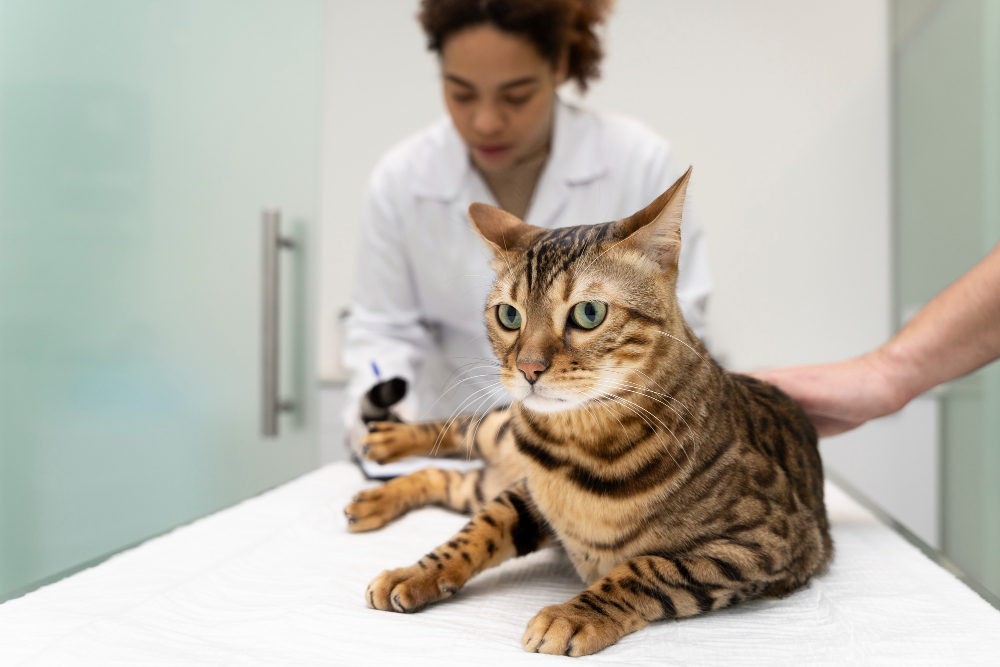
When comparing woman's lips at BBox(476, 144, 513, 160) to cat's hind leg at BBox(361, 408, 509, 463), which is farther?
woman's lips at BBox(476, 144, 513, 160)

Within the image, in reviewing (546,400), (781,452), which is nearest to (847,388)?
(781,452)

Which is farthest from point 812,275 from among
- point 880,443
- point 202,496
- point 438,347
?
point 202,496

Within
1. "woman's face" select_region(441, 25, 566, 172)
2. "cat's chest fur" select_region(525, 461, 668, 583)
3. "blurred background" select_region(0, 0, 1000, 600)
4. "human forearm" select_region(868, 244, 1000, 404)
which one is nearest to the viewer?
"cat's chest fur" select_region(525, 461, 668, 583)

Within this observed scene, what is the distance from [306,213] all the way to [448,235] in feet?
2.38

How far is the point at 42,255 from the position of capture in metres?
1.00

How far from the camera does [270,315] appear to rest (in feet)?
5.64

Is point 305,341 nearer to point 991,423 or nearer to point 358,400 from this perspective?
point 358,400

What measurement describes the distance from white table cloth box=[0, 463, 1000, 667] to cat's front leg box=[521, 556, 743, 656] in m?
0.01

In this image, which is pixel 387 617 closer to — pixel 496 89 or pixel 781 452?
pixel 781 452

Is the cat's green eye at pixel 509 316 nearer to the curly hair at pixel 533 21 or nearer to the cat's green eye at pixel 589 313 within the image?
the cat's green eye at pixel 589 313

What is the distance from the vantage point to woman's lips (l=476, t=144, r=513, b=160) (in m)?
1.37

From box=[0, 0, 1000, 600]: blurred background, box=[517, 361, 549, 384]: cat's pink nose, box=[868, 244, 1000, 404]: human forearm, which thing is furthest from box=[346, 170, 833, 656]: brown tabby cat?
box=[0, 0, 1000, 600]: blurred background

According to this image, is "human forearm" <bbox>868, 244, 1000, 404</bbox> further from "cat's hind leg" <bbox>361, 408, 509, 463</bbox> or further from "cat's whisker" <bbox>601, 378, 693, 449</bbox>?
"cat's hind leg" <bbox>361, 408, 509, 463</bbox>

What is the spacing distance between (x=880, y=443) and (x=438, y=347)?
1.56 meters
